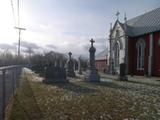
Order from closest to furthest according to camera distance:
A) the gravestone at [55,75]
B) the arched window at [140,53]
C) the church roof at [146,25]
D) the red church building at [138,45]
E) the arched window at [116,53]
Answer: the gravestone at [55,75]
the red church building at [138,45]
the church roof at [146,25]
the arched window at [140,53]
the arched window at [116,53]

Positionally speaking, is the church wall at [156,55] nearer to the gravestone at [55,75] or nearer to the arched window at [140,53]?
the arched window at [140,53]

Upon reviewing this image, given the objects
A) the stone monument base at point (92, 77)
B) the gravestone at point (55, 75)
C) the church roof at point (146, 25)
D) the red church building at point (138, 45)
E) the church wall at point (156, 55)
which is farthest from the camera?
the church roof at point (146, 25)

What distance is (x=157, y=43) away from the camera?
3291cm

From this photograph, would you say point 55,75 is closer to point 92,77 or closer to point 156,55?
point 92,77

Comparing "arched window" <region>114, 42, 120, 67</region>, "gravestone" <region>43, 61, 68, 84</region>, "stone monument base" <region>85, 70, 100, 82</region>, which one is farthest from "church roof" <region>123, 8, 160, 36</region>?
"gravestone" <region>43, 61, 68, 84</region>

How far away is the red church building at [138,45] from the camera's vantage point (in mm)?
33344

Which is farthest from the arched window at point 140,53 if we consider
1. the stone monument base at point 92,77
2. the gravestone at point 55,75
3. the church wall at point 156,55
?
the gravestone at point 55,75

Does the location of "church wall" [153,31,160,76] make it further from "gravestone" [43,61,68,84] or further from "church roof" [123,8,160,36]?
"gravestone" [43,61,68,84]

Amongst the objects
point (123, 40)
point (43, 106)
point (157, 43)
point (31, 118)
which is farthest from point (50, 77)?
point (123, 40)

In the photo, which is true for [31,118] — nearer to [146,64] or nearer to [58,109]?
[58,109]

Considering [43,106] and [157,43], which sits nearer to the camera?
[43,106]

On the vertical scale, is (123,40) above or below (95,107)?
above

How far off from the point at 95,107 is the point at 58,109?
1.40 metres

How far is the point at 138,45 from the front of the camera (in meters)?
37.3
